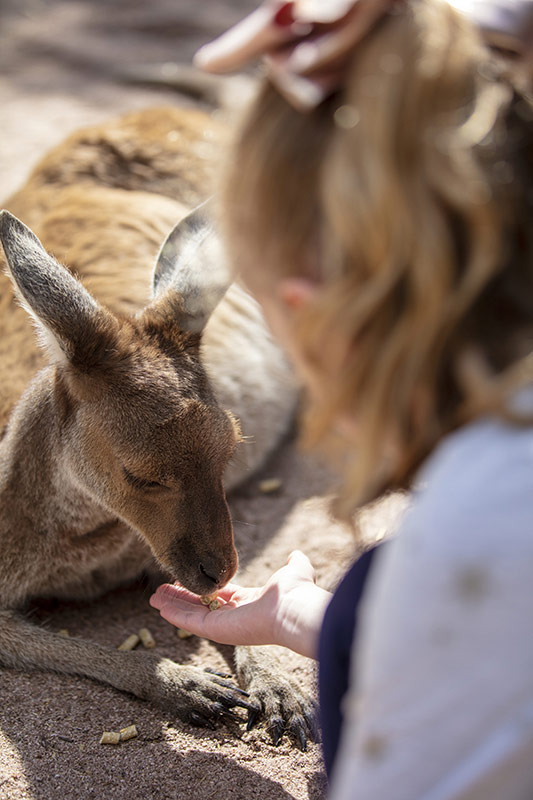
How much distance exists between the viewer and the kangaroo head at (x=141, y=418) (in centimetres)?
241

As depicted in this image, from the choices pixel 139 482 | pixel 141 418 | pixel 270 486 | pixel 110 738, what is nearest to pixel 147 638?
pixel 110 738

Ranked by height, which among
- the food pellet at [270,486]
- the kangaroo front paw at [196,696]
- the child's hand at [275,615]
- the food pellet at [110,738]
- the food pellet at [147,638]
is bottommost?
the food pellet at [270,486]

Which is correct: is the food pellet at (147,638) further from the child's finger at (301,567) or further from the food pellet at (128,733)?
the child's finger at (301,567)

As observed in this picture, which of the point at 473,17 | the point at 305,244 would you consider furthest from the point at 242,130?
the point at 473,17

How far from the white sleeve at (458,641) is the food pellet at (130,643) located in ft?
5.81

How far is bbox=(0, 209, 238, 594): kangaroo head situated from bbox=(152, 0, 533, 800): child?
1.15 meters

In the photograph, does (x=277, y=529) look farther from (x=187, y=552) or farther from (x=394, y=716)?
(x=394, y=716)

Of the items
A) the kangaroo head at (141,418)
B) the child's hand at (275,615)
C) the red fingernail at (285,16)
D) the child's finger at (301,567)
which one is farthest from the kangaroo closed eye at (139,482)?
the red fingernail at (285,16)

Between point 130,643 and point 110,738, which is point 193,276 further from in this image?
point 110,738

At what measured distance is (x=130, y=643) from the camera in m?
2.85

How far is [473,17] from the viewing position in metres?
1.33

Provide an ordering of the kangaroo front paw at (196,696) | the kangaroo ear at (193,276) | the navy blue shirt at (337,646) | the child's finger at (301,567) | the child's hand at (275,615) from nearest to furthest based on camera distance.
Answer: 1. the navy blue shirt at (337,646)
2. the child's hand at (275,615)
3. the child's finger at (301,567)
4. the kangaroo front paw at (196,696)
5. the kangaroo ear at (193,276)

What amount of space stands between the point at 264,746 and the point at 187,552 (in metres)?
0.61

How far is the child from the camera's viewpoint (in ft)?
3.62
